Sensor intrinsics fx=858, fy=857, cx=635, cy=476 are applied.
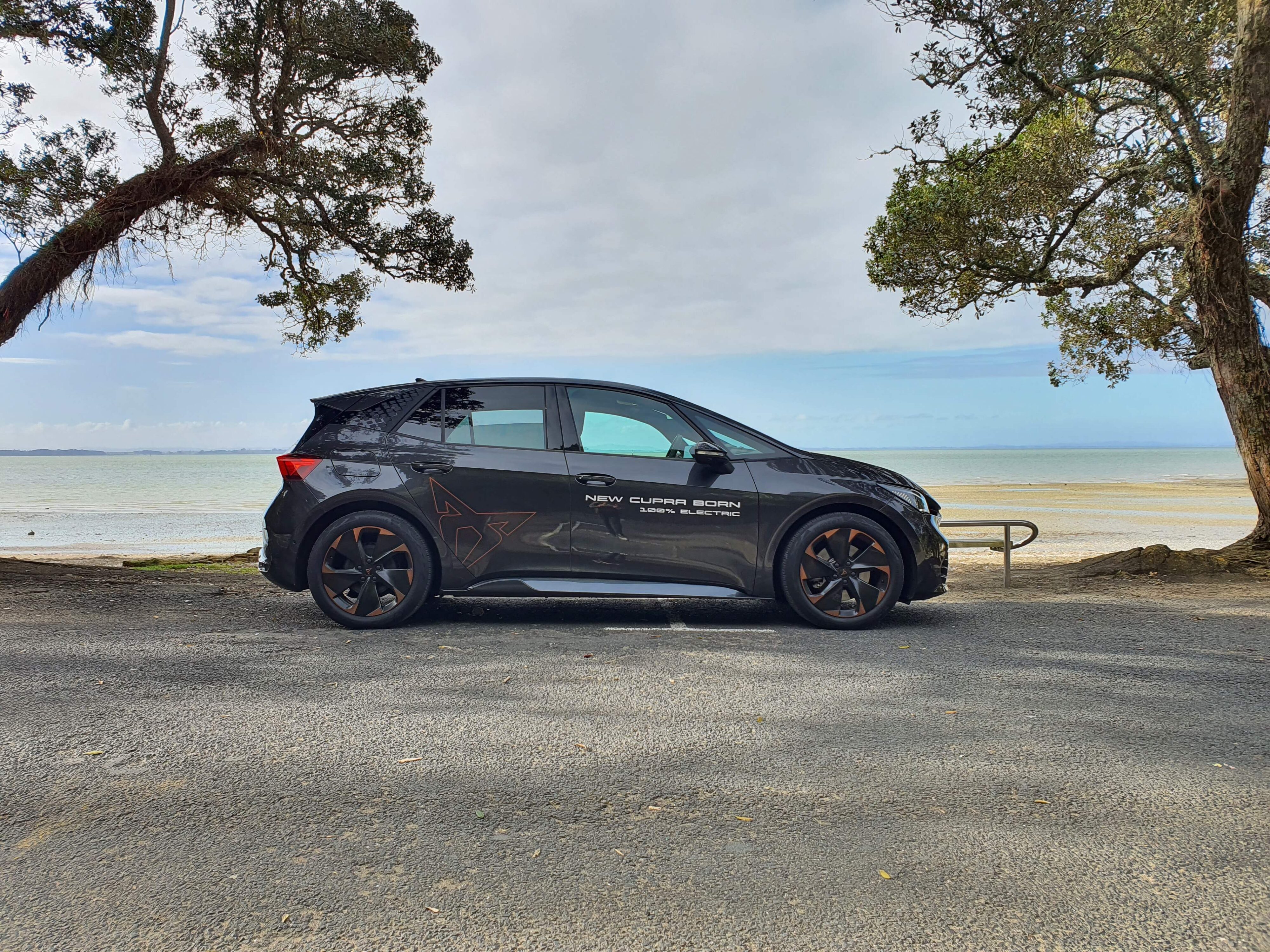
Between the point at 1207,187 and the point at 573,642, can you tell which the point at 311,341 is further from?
the point at 1207,187

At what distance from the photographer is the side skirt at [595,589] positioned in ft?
19.7

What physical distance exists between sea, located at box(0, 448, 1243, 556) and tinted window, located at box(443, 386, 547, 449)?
47.5 ft

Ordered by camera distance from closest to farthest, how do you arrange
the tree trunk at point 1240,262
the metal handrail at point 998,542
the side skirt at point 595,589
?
the side skirt at point 595,589 < the metal handrail at point 998,542 < the tree trunk at point 1240,262

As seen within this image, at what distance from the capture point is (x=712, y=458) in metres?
6.10

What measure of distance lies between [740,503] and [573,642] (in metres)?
1.52

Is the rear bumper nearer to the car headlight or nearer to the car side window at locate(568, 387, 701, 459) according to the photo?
the car side window at locate(568, 387, 701, 459)

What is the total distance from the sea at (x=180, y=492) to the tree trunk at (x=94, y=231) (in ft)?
32.3

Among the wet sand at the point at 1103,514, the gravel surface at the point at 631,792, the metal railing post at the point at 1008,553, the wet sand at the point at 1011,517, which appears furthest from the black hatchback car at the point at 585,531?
the wet sand at the point at 1011,517

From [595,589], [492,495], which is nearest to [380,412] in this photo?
[492,495]

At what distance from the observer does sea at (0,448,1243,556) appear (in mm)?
22234

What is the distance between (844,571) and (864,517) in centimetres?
41

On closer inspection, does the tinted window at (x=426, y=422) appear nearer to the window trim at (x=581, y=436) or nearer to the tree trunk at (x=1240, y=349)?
the window trim at (x=581, y=436)

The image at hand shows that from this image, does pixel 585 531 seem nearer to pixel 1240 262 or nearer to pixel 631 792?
pixel 631 792

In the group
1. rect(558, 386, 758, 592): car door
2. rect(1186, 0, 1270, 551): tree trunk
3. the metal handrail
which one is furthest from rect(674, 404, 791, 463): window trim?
rect(1186, 0, 1270, 551): tree trunk
